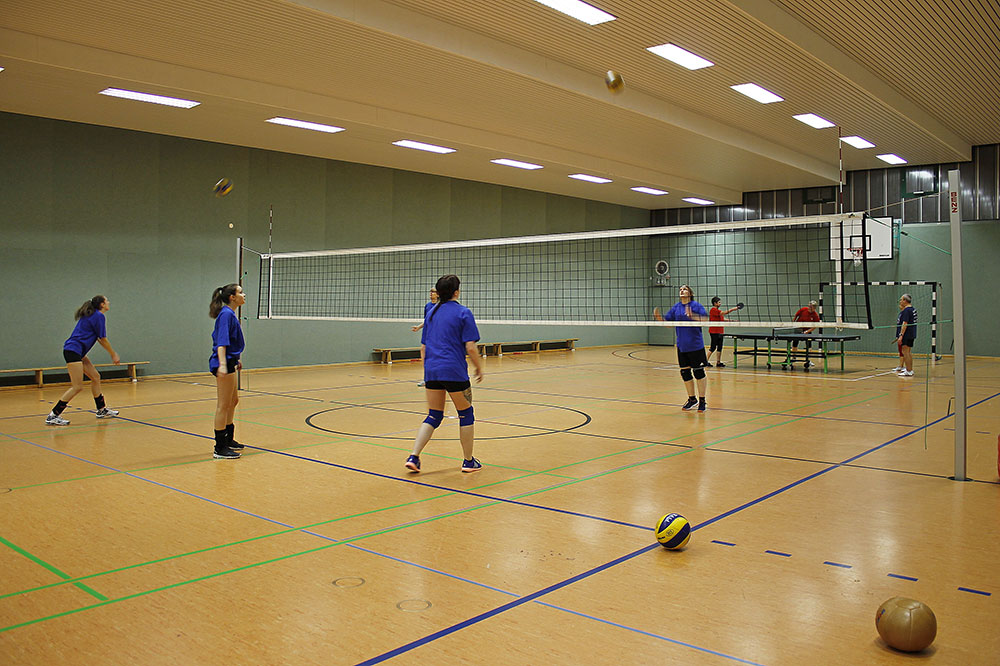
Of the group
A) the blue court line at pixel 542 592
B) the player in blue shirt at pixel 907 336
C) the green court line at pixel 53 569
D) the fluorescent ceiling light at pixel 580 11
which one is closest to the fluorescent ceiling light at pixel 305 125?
the fluorescent ceiling light at pixel 580 11

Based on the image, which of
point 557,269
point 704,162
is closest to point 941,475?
point 704,162

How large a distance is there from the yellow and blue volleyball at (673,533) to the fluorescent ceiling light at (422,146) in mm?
12406

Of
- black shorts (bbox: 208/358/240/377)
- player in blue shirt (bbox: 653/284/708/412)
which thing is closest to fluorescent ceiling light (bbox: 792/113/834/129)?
player in blue shirt (bbox: 653/284/708/412)

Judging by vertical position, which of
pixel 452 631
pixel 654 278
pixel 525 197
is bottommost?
pixel 452 631

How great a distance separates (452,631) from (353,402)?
8501 mm

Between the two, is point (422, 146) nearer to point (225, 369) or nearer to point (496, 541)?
point (225, 369)

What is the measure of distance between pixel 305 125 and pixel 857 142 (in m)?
12.8

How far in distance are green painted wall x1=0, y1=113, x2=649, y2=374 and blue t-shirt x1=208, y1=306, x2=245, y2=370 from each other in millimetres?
8483

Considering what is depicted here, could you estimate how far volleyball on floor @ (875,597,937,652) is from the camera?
3.16 m

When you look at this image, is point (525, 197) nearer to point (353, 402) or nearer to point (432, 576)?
point (353, 402)

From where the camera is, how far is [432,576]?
4148 millimetres

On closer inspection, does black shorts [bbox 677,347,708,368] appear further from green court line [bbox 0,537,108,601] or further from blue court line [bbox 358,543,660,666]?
green court line [bbox 0,537,108,601]

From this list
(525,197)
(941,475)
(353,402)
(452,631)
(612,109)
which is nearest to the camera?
(452,631)

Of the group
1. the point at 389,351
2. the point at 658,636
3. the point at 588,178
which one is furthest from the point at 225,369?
the point at 588,178
